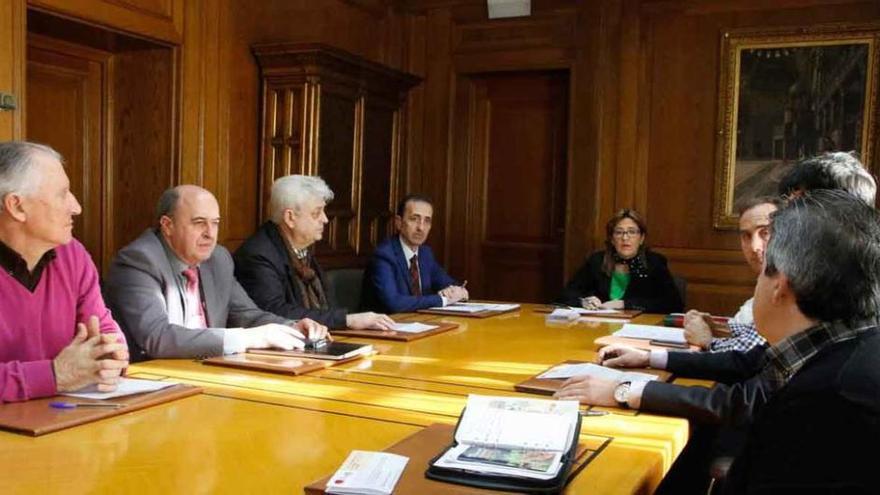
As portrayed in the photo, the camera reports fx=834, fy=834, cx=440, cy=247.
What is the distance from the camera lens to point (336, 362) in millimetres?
2469

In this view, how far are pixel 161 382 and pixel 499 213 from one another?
4.55 meters

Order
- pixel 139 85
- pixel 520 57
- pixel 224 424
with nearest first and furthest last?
1. pixel 224 424
2. pixel 139 85
3. pixel 520 57

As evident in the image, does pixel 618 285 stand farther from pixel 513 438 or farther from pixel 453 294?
pixel 513 438

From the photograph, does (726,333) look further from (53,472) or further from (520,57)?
(520,57)

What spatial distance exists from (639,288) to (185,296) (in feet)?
8.86

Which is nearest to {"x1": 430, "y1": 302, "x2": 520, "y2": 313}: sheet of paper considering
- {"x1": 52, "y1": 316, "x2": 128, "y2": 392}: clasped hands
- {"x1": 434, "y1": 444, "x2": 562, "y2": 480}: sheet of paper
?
{"x1": 52, "y1": 316, "x2": 128, "y2": 392}: clasped hands

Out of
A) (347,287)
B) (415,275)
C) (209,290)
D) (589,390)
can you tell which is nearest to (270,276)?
(209,290)

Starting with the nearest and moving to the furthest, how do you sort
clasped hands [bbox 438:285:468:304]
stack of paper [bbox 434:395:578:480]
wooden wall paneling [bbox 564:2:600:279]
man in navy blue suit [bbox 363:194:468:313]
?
stack of paper [bbox 434:395:578:480] < man in navy blue suit [bbox 363:194:468:313] < clasped hands [bbox 438:285:468:304] < wooden wall paneling [bbox 564:2:600:279]

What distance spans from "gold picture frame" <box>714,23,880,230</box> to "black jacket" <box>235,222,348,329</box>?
3214mm

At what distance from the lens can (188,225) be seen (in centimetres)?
284

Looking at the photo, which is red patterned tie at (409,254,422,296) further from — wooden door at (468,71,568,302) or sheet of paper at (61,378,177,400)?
sheet of paper at (61,378,177,400)

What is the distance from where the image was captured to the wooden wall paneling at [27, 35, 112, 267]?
14.0ft

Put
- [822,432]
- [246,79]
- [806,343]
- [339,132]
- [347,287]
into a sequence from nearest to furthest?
1. [822,432]
2. [806,343]
3. [347,287]
4. [246,79]
5. [339,132]

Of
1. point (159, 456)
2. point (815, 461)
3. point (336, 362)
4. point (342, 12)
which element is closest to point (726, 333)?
point (336, 362)
